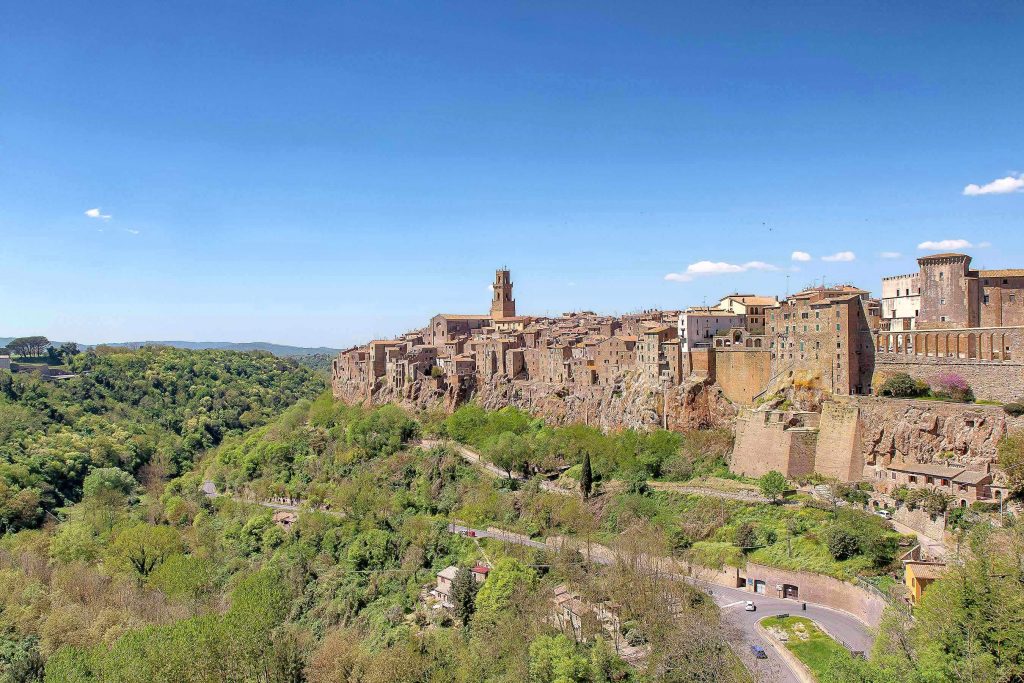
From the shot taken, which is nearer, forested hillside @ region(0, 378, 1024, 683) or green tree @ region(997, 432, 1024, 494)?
forested hillside @ region(0, 378, 1024, 683)

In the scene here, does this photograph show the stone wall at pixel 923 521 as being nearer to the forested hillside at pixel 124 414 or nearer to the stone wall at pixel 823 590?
the stone wall at pixel 823 590

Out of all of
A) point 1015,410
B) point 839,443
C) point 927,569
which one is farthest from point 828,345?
point 927,569

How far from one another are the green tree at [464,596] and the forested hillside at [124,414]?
28056 mm

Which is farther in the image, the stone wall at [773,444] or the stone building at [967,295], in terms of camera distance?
the stone building at [967,295]

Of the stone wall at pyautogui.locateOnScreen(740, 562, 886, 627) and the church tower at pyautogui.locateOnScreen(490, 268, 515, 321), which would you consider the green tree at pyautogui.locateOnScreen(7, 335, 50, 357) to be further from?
the stone wall at pyautogui.locateOnScreen(740, 562, 886, 627)

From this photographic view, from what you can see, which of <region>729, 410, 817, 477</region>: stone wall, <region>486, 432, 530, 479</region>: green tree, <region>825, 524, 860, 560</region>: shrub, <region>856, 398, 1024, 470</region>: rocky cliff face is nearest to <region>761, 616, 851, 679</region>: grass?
<region>825, 524, 860, 560</region>: shrub

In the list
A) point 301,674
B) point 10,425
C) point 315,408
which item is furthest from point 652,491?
point 10,425

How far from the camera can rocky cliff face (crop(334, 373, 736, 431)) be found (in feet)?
123

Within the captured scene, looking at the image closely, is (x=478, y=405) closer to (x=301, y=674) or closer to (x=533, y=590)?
(x=533, y=590)

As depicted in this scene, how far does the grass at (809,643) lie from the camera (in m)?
20.4

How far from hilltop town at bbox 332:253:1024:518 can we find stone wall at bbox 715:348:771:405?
0.17 feet

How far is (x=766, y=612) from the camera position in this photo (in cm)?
2458

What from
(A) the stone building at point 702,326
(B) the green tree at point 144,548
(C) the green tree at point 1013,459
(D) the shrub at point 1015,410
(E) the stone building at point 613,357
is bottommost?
(B) the green tree at point 144,548

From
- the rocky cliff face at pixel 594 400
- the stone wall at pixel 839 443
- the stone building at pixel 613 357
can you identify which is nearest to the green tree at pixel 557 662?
the stone wall at pixel 839 443
